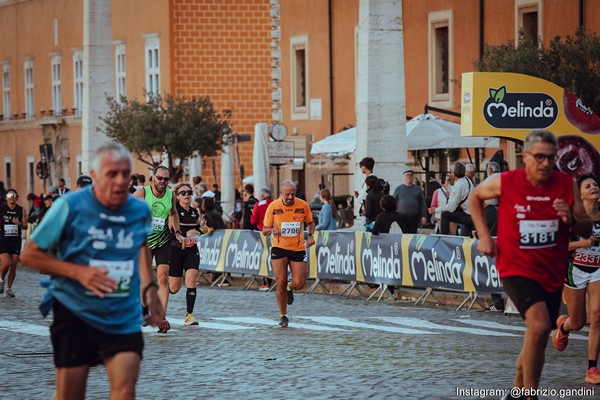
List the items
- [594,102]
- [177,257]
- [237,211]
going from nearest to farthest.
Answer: [177,257], [594,102], [237,211]

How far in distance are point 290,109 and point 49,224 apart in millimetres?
38196

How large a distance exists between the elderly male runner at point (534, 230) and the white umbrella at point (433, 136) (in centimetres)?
1947

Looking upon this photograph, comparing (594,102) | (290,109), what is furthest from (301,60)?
(594,102)

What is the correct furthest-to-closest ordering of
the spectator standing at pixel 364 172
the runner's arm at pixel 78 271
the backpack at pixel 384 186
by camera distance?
1. the spectator standing at pixel 364 172
2. the backpack at pixel 384 186
3. the runner's arm at pixel 78 271

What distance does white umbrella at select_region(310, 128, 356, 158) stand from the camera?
3375cm

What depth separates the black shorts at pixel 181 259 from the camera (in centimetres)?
1930

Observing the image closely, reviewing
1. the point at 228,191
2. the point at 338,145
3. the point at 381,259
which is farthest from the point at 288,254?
the point at 228,191

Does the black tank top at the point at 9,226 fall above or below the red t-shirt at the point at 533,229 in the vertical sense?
below

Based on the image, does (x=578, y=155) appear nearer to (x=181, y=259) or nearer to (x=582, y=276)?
(x=181, y=259)

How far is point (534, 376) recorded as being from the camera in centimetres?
1079

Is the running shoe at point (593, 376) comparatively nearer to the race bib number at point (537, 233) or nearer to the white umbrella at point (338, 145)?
the race bib number at point (537, 233)

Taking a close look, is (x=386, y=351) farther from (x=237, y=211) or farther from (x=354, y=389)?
(x=237, y=211)

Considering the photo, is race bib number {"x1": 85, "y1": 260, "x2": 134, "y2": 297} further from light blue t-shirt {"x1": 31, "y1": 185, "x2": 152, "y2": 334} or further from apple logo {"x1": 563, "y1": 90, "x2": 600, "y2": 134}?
apple logo {"x1": 563, "y1": 90, "x2": 600, "y2": 134}

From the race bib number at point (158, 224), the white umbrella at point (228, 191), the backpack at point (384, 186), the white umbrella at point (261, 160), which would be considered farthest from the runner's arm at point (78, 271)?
the white umbrella at point (228, 191)
